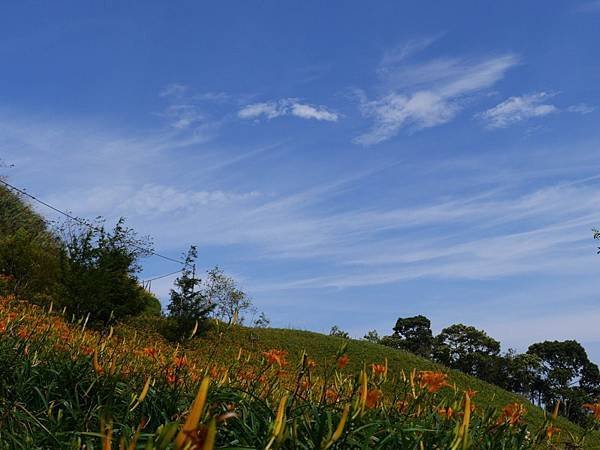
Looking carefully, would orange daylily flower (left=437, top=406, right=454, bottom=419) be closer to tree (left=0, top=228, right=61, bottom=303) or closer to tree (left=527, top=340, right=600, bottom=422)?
tree (left=0, top=228, right=61, bottom=303)

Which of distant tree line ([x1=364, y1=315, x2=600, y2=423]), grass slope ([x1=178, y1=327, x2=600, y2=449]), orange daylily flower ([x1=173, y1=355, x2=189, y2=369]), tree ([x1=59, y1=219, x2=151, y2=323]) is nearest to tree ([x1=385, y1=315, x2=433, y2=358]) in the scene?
distant tree line ([x1=364, y1=315, x2=600, y2=423])

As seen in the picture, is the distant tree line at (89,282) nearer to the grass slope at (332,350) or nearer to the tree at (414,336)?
the grass slope at (332,350)

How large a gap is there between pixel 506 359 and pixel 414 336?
23.4 feet

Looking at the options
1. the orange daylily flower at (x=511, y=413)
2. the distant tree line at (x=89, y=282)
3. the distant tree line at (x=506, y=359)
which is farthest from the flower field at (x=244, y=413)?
the distant tree line at (x=506, y=359)

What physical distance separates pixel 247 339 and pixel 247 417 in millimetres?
18099

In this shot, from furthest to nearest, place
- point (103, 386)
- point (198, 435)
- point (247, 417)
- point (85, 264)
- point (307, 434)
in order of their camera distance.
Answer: point (85, 264) → point (103, 386) → point (247, 417) → point (307, 434) → point (198, 435)

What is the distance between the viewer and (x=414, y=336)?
43.5 m

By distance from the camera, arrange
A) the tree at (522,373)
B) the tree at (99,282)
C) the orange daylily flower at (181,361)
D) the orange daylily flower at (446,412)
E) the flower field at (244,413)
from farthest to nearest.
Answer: the tree at (522,373)
the tree at (99,282)
the orange daylily flower at (181,361)
the orange daylily flower at (446,412)
the flower field at (244,413)

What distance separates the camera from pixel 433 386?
10.0 ft

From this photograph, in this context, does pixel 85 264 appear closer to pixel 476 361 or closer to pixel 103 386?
pixel 103 386

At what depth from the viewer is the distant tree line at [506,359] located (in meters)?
37.2

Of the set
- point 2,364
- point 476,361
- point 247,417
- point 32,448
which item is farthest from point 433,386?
point 476,361

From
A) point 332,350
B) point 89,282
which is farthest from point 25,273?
point 332,350

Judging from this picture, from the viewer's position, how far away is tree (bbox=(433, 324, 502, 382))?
1512 inches
